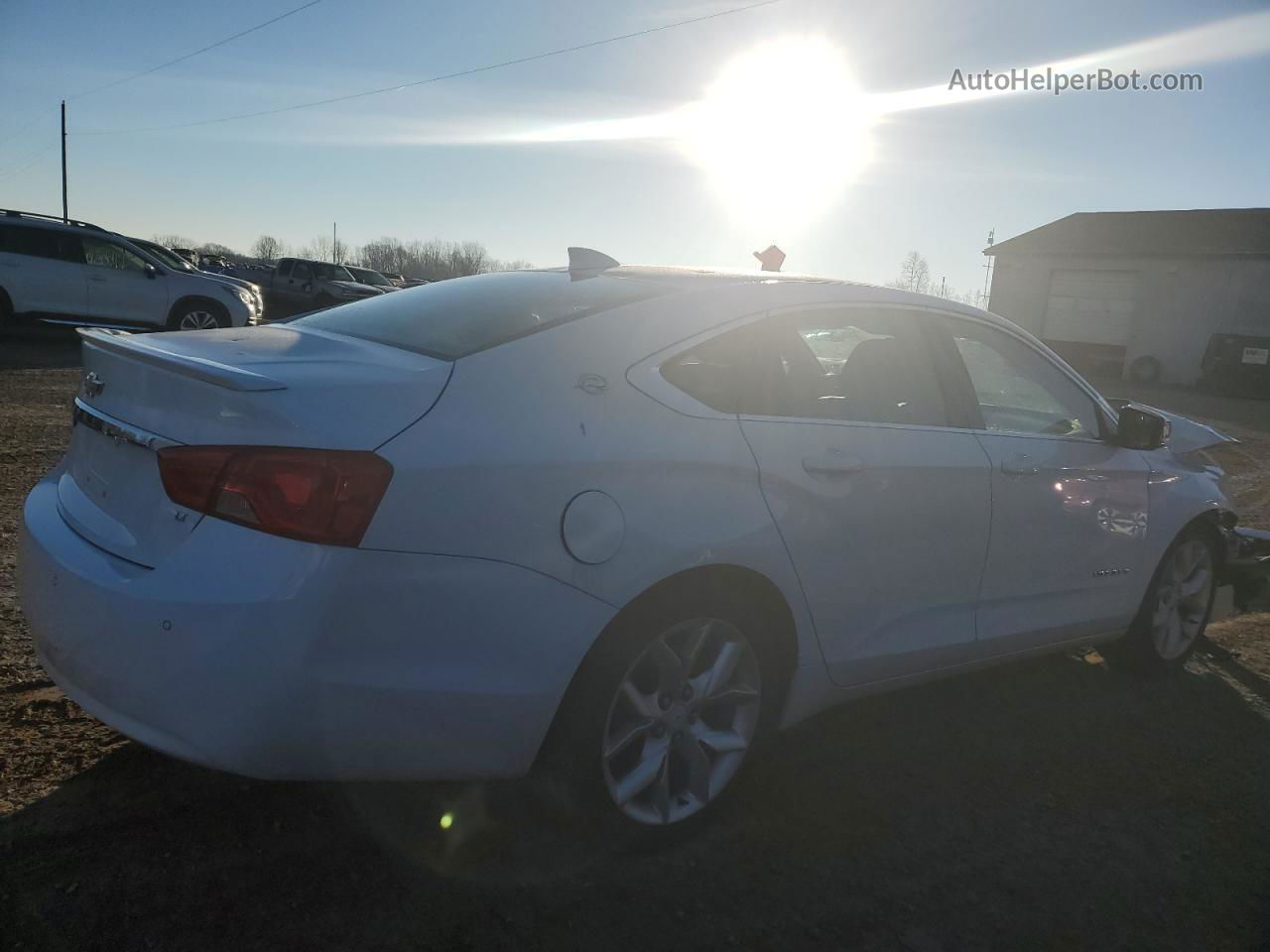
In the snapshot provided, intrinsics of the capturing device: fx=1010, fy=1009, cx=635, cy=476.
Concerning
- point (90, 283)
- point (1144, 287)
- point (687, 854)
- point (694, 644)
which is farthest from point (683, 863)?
point (1144, 287)

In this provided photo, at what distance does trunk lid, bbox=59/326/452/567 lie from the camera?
2.19 meters

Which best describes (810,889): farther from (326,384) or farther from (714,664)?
(326,384)

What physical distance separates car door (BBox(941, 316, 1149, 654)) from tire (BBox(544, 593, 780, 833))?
1134 mm

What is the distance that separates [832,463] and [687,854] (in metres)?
1.18

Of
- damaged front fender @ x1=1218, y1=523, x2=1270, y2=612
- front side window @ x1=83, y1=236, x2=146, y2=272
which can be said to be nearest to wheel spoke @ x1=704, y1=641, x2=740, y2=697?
damaged front fender @ x1=1218, y1=523, x2=1270, y2=612

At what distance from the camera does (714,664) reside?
2.78 metres

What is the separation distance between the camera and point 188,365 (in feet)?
7.79

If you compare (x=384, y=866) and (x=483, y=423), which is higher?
(x=483, y=423)

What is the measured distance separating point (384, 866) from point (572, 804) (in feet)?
1.70

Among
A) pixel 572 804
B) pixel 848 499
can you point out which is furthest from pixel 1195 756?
pixel 572 804

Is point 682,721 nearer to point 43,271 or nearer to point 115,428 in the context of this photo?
point 115,428

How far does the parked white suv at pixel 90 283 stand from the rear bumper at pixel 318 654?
44.6ft

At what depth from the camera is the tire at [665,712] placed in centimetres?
245

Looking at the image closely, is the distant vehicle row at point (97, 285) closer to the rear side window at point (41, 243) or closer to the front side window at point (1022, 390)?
the rear side window at point (41, 243)
